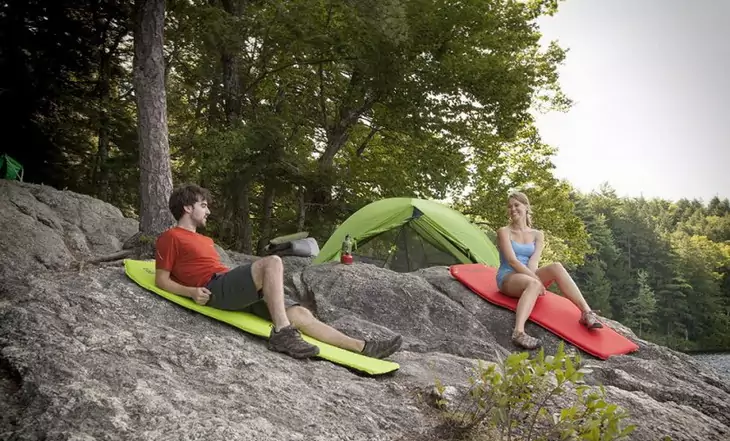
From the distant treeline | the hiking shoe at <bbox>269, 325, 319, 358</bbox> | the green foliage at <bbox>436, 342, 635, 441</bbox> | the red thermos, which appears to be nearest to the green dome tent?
the red thermos

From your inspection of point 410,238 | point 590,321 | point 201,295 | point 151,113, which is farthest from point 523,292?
point 151,113

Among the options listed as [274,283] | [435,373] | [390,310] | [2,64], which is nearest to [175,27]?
[2,64]

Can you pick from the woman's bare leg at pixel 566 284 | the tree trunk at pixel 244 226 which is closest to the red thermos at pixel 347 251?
the woman's bare leg at pixel 566 284

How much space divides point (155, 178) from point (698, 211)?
273 ft

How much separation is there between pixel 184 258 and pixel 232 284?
1.66 ft

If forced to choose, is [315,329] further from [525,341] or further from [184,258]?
[525,341]

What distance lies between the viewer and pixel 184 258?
3873mm

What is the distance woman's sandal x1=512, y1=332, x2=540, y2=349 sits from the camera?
493cm

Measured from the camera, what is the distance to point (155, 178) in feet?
22.1

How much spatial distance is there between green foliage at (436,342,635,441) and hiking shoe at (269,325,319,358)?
86 centimetres

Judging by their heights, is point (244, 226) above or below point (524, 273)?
below

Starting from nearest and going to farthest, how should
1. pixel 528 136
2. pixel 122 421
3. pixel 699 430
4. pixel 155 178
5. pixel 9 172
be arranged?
pixel 122 421
pixel 699 430
pixel 155 178
pixel 9 172
pixel 528 136

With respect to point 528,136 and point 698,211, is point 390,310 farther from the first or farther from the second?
point 698,211

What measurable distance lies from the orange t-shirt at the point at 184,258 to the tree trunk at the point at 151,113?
3.03 m
